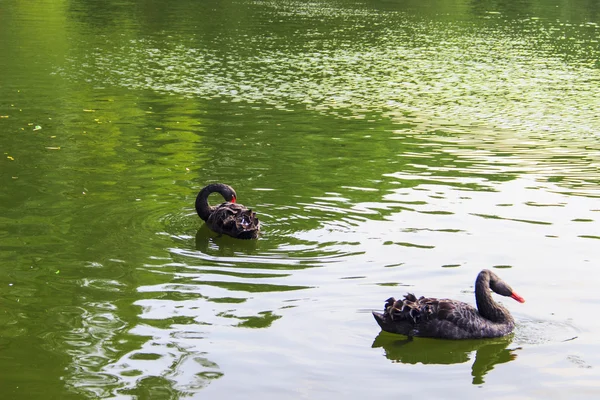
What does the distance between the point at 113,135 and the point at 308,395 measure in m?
12.6

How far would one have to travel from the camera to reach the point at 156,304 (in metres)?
10.2

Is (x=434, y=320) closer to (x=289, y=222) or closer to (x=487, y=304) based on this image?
(x=487, y=304)

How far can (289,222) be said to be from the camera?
44.1 feet

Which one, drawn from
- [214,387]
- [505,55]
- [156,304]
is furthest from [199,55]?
[214,387]

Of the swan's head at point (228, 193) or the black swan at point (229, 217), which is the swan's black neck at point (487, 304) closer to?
the black swan at point (229, 217)

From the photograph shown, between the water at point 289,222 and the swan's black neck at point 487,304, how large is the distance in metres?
0.25

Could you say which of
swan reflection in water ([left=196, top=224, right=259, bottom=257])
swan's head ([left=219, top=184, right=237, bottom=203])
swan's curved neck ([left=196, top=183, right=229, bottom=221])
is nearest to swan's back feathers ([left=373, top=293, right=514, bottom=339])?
swan reflection in water ([left=196, top=224, right=259, bottom=257])

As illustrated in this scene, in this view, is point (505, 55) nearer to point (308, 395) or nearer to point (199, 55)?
point (199, 55)

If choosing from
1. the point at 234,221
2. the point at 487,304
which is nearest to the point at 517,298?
the point at 487,304

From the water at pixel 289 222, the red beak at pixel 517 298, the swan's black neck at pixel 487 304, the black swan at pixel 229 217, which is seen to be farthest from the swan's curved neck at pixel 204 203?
the red beak at pixel 517 298

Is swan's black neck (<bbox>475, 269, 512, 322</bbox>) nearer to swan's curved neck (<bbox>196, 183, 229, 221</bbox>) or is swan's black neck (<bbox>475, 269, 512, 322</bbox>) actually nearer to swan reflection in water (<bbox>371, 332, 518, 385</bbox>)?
swan reflection in water (<bbox>371, 332, 518, 385</bbox>)

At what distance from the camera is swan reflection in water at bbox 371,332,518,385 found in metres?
9.10

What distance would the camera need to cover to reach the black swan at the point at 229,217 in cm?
1233

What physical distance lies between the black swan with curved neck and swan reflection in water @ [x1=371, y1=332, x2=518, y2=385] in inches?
2.9
